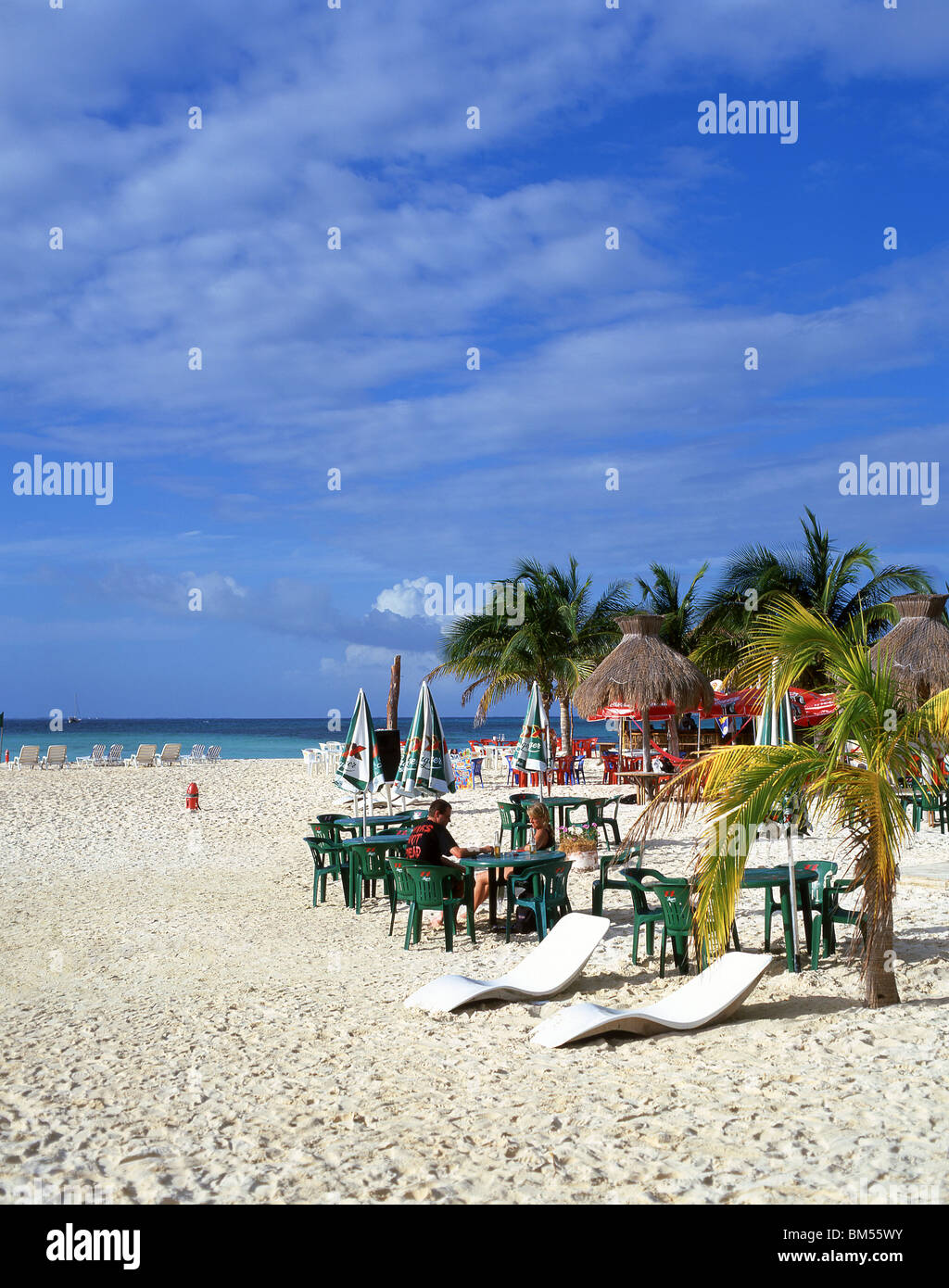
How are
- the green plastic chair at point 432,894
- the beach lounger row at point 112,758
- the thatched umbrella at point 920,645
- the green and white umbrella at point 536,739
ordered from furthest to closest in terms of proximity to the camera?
the beach lounger row at point 112,758
the thatched umbrella at point 920,645
the green and white umbrella at point 536,739
the green plastic chair at point 432,894

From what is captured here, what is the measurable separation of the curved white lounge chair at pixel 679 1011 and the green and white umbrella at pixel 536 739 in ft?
32.6

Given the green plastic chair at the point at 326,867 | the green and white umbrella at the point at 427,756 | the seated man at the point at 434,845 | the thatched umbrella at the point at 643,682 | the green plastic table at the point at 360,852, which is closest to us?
the seated man at the point at 434,845

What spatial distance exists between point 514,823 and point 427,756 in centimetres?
150

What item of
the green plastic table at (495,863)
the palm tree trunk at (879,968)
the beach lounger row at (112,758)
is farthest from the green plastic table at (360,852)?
the beach lounger row at (112,758)

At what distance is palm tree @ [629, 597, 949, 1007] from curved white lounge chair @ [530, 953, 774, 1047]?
1.31 feet

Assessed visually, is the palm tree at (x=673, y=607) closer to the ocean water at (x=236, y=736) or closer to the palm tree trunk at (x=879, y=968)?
the palm tree trunk at (x=879, y=968)

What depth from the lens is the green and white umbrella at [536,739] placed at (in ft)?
54.5

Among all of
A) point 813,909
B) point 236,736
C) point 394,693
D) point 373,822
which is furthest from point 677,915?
point 236,736

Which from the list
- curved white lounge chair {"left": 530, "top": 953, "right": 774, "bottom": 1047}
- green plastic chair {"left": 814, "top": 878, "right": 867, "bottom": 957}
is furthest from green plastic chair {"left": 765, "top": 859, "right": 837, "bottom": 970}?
curved white lounge chair {"left": 530, "top": 953, "right": 774, "bottom": 1047}

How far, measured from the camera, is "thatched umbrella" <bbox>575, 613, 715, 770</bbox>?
19734mm

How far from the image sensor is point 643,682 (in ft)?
64.8

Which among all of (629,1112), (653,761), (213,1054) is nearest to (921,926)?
(629,1112)

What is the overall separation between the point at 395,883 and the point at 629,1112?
17.4 ft

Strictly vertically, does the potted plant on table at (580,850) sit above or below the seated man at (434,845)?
below
